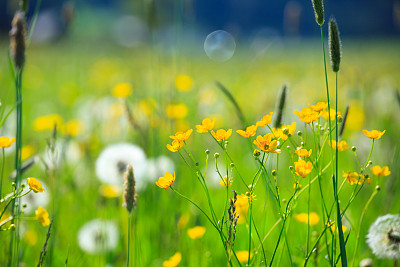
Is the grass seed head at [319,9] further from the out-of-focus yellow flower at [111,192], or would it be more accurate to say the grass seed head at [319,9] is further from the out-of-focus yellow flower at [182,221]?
the out-of-focus yellow flower at [111,192]

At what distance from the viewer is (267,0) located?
164 feet

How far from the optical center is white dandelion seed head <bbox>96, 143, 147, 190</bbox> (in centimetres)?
172

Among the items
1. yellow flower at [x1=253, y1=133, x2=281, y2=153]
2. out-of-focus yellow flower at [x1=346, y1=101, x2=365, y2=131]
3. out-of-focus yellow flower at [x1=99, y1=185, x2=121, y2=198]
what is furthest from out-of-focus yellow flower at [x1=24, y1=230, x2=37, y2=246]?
out-of-focus yellow flower at [x1=346, y1=101, x2=365, y2=131]

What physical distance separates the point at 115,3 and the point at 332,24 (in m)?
65.7

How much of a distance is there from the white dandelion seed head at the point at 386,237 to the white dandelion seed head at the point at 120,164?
36.1 inches

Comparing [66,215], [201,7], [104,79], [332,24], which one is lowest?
[66,215]

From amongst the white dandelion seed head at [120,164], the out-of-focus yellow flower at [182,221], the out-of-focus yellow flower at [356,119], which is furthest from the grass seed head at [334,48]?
the out-of-focus yellow flower at [356,119]

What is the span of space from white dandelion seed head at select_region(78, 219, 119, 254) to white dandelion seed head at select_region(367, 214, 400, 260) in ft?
2.67

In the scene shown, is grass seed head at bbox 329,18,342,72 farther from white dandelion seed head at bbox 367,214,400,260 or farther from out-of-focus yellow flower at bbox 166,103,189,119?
out-of-focus yellow flower at bbox 166,103,189,119

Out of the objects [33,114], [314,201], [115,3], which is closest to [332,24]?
[314,201]

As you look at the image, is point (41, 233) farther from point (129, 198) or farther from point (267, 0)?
point (267, 0)

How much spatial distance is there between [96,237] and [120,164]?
40 centimetres

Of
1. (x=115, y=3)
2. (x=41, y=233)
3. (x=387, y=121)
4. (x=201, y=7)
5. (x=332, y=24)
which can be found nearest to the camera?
(x=332, y=24)

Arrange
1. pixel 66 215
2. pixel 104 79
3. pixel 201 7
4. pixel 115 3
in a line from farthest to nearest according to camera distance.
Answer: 1. pixel 115 3
2. pixel 201 7
3. pixel 104 79
4. pixel 66 215
